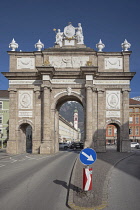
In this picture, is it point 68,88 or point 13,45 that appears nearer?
point 68,88

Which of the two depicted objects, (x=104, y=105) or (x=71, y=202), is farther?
(x=104, y=105)

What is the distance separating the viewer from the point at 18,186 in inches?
393

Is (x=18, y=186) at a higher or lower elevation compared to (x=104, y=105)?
lower

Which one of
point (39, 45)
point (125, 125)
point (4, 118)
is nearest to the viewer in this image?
point (125, 125)

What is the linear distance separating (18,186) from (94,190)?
320 cm

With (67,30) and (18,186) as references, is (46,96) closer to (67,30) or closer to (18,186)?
(67,30)

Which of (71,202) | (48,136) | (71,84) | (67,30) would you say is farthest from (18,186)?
(67,30)

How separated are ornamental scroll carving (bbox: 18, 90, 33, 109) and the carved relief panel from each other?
347cm

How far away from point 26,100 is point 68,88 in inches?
224

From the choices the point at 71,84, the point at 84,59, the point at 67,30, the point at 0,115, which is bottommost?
the point at 0,115

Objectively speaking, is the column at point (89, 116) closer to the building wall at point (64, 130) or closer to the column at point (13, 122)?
the column at point (13, 122)

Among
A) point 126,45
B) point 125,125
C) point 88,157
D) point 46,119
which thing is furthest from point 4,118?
point 88,157

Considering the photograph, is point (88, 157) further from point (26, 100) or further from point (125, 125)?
point (26, 100)

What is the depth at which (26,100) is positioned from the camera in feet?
104
